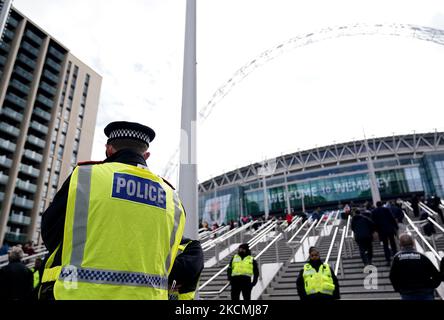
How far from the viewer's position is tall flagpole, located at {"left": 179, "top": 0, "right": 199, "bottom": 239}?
3182 millimetres

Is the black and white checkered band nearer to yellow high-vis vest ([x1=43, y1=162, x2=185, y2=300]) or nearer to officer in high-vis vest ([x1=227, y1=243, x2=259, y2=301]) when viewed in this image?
yellow high-vis vest ([x1=43, y1=162, x2=185, y2=300])

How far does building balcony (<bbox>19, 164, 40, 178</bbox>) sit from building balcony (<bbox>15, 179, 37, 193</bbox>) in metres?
1.14

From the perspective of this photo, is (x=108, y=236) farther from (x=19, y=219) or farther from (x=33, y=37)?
(x=33, y=37)

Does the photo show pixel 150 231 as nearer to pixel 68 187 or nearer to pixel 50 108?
pixel 68 187

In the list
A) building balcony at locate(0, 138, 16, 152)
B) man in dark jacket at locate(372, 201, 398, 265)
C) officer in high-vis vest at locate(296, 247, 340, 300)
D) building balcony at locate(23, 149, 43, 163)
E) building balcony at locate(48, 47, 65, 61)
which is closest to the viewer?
officer in high-vis vest at locate(296, 247, 340, 300)

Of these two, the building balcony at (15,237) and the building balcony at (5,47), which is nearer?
the building balcony at (15,237)

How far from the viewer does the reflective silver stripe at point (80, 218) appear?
1.37 m

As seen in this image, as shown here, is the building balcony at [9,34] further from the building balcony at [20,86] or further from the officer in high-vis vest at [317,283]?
the officer in high-vis vest at [317,283]

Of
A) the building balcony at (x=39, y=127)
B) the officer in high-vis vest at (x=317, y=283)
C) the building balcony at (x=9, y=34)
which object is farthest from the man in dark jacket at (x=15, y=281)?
the building balcony at (x=9, y=34)

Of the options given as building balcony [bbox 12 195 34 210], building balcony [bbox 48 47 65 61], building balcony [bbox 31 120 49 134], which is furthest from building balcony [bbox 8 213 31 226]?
building balcony [bbox 48 47 65 61]

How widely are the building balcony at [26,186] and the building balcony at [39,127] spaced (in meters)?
A: 7.24

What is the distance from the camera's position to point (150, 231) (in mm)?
1522

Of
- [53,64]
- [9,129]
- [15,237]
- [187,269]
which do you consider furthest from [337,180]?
[187,269]

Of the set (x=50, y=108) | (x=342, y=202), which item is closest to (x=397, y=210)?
(x=342, y=202)
